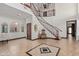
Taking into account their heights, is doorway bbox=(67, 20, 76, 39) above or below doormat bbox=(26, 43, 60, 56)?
above

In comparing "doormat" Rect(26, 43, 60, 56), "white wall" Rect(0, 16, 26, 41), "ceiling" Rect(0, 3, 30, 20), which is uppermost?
"ceiling" Rect(0, 3, 30, 20)

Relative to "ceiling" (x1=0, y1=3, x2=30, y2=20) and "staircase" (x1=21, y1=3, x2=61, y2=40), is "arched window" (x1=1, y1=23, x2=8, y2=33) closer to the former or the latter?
"ceiling" (x1=0, y1=3, x2=30, y2=20)

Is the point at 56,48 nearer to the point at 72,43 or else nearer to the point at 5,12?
the point at 72,43

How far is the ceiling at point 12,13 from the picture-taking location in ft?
6.60

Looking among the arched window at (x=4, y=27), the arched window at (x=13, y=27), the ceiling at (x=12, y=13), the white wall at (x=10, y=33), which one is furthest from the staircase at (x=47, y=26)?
the arched window at (x=4, y=27)

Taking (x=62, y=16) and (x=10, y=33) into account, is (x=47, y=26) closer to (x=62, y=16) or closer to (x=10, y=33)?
(x=62, y=16)

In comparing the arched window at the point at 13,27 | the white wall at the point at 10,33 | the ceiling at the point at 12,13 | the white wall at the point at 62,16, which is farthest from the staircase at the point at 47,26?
the arched window at the point at 13,27

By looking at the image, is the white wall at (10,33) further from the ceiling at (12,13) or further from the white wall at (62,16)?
the white wall at (62,16)

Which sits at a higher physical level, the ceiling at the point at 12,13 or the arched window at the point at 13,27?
the ceiling at the point at 12,13

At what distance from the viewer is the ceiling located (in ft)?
6.60

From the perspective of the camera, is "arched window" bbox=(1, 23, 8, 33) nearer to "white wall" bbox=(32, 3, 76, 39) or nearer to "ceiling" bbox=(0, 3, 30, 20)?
"ceiling" bbox=(0, 3, 30, 20)

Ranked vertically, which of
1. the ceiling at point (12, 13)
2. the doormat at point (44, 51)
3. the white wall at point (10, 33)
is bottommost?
the doormat at point (44, 51)

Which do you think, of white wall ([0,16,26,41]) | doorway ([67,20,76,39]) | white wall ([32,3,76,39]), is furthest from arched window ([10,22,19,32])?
doorway ([67,20,76,39])

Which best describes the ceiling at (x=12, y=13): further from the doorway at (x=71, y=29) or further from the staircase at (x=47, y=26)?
the doorway at (x=71, y=29)
